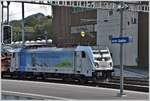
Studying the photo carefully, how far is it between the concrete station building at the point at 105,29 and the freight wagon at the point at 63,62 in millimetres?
8259

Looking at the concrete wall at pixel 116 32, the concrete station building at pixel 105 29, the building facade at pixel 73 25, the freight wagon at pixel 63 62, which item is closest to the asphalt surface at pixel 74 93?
the freight wagon at pixel 63 62

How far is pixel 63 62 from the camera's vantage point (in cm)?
3344

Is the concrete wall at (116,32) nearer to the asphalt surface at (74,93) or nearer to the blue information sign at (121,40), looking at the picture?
the asphalt surface at (74,93)

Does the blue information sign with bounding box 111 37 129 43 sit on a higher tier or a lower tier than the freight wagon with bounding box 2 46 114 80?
higher

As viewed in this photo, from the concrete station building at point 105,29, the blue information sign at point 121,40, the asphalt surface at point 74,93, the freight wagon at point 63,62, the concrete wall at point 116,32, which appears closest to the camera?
the asphalt surface at point 74,93

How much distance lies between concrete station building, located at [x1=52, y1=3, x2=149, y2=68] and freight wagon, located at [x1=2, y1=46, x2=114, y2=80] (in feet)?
27.1

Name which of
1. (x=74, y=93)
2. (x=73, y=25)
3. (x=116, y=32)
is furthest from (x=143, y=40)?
(x=74, y=93)

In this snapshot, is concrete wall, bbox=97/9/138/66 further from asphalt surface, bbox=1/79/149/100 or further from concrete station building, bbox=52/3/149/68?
asphalt surface, bbox=1/79/149/100

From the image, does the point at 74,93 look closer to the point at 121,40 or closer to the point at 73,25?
the point at 121,40

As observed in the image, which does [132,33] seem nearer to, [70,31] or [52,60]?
[70,31]

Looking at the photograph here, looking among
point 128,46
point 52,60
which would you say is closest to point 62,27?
point 128,46

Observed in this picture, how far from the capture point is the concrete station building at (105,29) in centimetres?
5316

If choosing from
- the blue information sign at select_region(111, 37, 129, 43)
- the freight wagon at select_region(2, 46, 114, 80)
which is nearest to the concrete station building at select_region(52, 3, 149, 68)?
the freight wagon at select_region(2, 46, 114, 80)

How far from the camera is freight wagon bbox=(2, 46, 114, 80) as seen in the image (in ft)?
102
